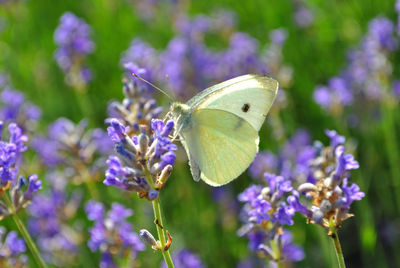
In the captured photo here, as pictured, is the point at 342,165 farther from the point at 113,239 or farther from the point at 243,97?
the point at 113,239

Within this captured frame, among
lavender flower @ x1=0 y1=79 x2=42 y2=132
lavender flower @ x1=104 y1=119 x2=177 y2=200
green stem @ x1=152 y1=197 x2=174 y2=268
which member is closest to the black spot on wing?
lavender flower @ x1=104 y1=119 x2=177 y2=200

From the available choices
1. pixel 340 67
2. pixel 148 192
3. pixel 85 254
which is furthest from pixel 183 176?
pixel 148 192

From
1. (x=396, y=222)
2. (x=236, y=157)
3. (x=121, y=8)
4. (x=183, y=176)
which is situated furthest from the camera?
(x=121, y=8)

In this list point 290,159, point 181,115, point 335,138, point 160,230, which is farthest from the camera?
→ point 290,159

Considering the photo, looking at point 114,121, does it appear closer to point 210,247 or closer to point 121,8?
point 210,247

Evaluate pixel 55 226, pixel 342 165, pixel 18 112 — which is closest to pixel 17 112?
pixel 18 112

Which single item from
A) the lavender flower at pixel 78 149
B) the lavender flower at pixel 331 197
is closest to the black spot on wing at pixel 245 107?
the lavender flower at pixel 331 197

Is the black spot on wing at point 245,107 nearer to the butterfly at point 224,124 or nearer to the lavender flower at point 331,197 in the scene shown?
the butterfly at point 224,124
